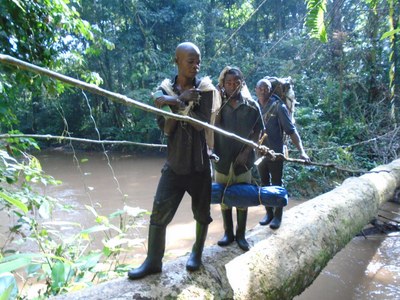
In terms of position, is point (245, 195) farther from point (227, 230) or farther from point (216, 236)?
point (216, 236)

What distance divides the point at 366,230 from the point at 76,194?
21.7ft

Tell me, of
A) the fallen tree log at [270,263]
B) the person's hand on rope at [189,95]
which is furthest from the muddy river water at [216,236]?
the person's hand on rope at [189,95]

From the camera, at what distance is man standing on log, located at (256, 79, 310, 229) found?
3.16m

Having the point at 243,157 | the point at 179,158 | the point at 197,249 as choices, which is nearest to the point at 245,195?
the point at 243,157

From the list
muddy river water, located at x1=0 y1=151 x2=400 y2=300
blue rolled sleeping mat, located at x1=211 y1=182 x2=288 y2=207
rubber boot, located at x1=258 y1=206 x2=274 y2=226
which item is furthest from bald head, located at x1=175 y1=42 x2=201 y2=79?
rubber boot, located at x1=258 y1=206 x2=274 y2=226

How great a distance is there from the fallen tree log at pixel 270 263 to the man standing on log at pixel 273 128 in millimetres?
362

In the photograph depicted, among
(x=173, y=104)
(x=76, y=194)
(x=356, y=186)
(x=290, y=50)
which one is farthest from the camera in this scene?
(x=290, y=50)

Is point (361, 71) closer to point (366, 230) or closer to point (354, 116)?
point (354, 116)

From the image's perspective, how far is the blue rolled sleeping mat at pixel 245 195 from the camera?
2400mm

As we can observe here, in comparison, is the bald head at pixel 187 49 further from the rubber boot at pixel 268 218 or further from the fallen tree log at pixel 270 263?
the rubber boot at pixel 268 218

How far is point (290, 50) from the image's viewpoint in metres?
15.1

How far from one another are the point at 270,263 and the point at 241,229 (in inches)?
13.4

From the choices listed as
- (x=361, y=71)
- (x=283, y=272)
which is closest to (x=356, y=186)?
(x=283, y=272)

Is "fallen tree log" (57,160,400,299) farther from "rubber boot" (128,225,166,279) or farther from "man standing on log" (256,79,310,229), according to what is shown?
"man standing on log" (256,79,310,229)
